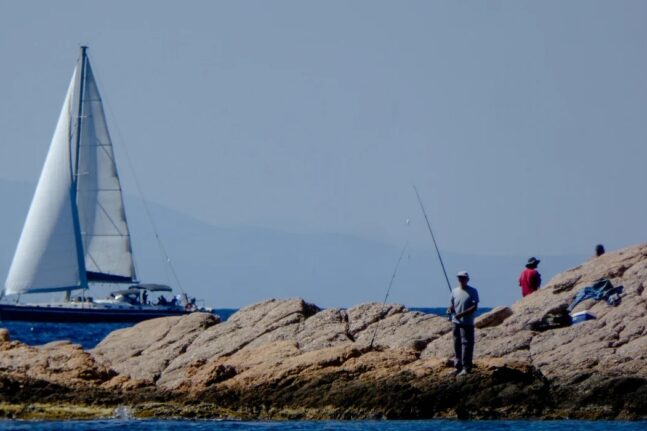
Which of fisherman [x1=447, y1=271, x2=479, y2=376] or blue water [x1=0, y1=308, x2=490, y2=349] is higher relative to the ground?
blue water [x1=0, y1=308, x2=490, y2=349]

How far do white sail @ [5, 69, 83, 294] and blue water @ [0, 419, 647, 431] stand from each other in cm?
5004

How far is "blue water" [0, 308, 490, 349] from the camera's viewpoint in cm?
5225

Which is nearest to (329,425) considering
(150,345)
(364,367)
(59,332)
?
(364,367)

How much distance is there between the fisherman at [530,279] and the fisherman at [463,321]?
611cm

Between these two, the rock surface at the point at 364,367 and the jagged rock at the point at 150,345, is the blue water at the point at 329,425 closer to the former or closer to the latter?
the rock surface at the point at 364,367

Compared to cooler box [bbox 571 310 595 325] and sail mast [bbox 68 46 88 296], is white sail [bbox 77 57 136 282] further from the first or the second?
cooler box [bbox 571 310 595 325]

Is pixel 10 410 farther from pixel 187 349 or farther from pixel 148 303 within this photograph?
pixel 148 303

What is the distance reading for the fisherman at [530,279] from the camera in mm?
27094

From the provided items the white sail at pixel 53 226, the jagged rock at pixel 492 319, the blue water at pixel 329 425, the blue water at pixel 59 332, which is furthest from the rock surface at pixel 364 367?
the white sail at pixel 53 226

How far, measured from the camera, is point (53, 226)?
7031 cm

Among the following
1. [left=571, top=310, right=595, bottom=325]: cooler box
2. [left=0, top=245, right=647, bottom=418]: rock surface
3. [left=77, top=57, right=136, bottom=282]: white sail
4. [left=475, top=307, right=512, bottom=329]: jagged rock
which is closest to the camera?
[left=0, top=245, right=647, bottom=418]: rock surface

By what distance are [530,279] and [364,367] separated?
265 inches

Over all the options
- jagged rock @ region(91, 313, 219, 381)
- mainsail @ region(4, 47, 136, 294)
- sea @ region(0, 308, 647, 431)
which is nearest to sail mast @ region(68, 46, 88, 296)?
mainsail @ region(4, 47, 136, 294)

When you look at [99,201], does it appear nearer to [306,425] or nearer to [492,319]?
[492,319]
